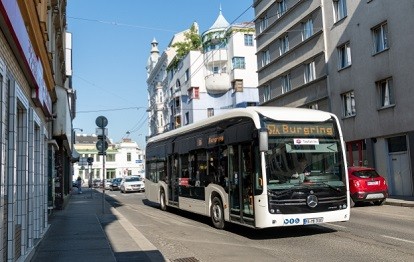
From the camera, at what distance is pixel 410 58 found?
21172 millimetres

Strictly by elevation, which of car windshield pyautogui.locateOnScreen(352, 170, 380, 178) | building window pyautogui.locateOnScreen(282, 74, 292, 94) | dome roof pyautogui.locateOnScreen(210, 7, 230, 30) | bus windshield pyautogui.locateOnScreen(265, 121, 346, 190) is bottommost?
car windshield pyautogui.locateOnScreen(352, 170, 380, 178)

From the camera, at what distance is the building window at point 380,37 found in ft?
76.3

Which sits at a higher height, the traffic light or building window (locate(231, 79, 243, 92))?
building window (locate(231, 79, 243, 92))

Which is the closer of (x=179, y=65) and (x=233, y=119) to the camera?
(x=233, y=119)

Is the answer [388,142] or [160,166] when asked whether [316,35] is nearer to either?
[388,142]

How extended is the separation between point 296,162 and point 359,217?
515 centimetres

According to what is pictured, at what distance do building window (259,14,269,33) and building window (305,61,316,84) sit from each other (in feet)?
26.8

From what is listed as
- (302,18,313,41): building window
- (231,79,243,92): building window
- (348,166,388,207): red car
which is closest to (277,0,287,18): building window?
(302,18,313,41): building window

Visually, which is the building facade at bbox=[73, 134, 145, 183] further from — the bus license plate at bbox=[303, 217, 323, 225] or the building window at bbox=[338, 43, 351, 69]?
the bus license plate at bbox=[303, 217, 323, 225]

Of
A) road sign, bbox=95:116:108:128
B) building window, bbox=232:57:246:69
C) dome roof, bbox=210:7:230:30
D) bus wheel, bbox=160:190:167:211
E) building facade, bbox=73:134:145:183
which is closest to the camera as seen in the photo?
road sign, bbox=95:116:108:128

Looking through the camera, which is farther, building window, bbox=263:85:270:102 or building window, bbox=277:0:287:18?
building window, bbox=263:85:270:102

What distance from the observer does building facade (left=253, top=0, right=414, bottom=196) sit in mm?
22000

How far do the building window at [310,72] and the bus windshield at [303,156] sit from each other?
20546mm

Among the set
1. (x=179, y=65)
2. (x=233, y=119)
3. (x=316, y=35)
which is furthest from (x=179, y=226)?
(x=179, y=65)
